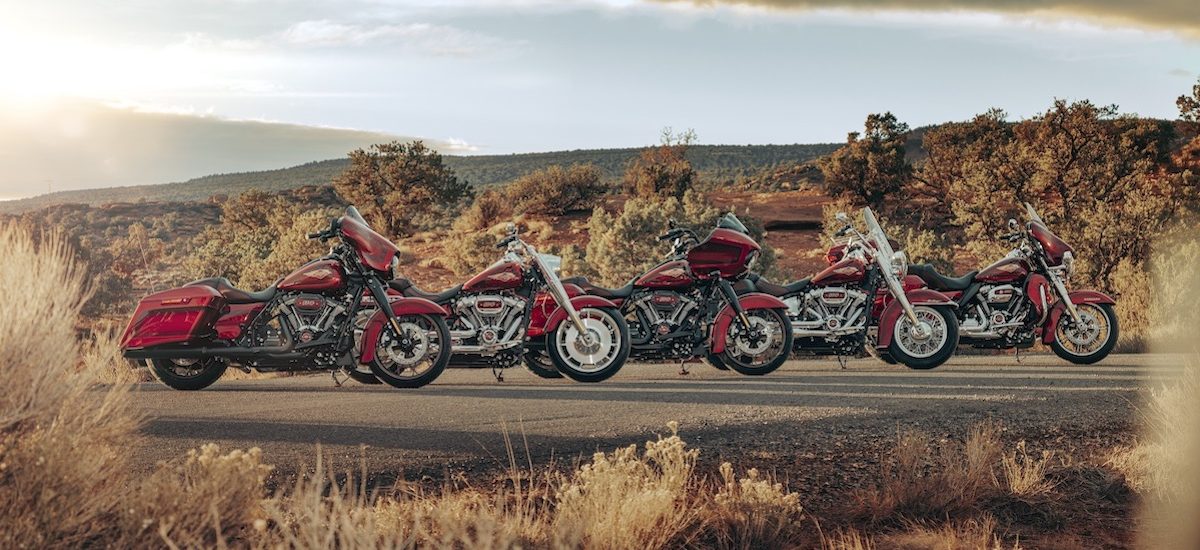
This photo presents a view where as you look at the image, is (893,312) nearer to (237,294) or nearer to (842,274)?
(842,274)

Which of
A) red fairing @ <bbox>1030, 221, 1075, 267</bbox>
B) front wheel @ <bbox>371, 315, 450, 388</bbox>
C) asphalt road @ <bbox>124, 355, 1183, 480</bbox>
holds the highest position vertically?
red fairing @ <bbox>1030, 221, 1075, 267</bbox>

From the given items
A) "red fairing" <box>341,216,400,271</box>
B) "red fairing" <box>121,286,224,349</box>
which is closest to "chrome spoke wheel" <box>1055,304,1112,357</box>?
"red fairing" <box>341,216,400,271</box>

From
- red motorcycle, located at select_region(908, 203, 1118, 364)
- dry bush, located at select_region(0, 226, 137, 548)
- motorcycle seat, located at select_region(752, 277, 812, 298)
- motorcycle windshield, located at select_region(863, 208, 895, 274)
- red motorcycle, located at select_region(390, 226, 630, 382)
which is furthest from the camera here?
red motorcycle, located at select_region(908, 203, 1118, 364)

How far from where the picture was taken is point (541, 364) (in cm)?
1119

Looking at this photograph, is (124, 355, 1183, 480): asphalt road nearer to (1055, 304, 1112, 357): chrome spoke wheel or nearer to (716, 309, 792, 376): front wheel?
(716, 309, 792, 376): front wheel

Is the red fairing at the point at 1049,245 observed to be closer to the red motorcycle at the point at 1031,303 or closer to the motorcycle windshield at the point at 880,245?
the red motorcycle at the point at 1031,303

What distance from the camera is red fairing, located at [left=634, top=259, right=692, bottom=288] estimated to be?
11.1 m

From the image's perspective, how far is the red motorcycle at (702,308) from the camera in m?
11.1

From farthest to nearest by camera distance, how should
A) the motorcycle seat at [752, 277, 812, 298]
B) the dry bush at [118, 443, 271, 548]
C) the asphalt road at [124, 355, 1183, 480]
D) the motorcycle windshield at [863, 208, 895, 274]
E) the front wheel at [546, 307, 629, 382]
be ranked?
the motorcycle windshield at [863, 208, 895, 274] < the motorcycle seat at [752, 277, 812, 298] < the front wheel at [546, 307, 629, 382] < the asphalt road at [124, 355, 1183, 480] < the dry bush at [118, 443, 271, 548]

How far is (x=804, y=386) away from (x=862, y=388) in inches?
23.3

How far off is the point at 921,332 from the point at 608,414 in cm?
450

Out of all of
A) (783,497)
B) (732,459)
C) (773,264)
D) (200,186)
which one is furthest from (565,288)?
(200,186)

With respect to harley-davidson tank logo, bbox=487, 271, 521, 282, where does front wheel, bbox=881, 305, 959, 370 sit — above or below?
below

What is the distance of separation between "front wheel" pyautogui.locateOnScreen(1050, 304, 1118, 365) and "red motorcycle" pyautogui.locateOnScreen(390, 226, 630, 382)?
613 centimetres
